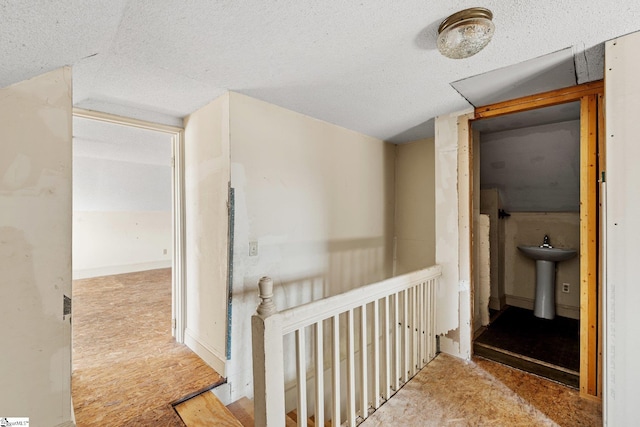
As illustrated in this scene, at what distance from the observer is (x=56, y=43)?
116cm

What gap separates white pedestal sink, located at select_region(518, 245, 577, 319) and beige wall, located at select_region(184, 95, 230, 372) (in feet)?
11.1

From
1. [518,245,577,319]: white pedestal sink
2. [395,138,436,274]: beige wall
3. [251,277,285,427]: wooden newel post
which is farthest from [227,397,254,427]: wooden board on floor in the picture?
[518,245,577,319]: white pedestal sink

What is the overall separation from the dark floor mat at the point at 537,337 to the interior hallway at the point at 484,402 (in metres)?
0.43

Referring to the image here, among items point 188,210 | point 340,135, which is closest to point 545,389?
point 340,135

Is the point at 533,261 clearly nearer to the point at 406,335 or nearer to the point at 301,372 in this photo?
the point at 406,335

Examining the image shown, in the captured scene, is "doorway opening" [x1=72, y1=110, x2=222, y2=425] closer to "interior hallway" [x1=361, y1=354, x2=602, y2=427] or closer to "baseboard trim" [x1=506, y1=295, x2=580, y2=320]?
"interior hallway" [x1=361, y1=354, x2=602, y2=427]

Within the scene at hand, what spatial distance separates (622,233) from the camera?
148 cm

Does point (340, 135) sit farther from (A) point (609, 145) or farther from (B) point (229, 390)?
(B) point (229, 390)

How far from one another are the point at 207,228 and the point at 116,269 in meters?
4.57

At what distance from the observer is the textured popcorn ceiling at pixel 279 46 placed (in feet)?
3.88

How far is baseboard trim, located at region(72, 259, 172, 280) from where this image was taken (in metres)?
5.12

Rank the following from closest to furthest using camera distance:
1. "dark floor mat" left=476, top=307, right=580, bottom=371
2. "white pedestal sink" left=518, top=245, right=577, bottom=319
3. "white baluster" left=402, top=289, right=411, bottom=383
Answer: "white baluster" left=402, top=289, right=411, bottom=383 → "dark floor mat" left=476, top=307, right=580, bottom=371 → "white pedestal sink" left=518, top=245, right=577, bottom=319

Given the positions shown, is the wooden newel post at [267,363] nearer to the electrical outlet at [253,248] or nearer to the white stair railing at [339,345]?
the white stair railing at [339,345]

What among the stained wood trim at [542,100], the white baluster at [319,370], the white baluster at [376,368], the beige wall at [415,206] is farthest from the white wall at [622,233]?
the beige wall at [415,206]
